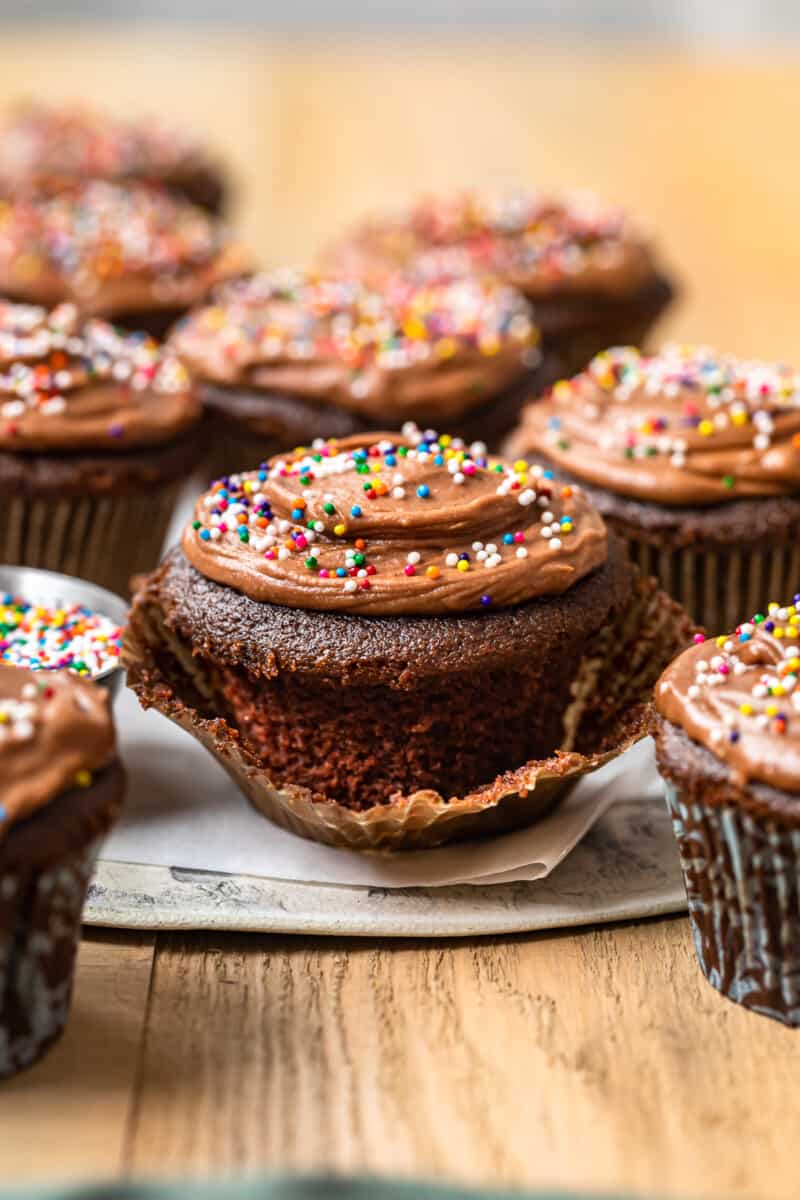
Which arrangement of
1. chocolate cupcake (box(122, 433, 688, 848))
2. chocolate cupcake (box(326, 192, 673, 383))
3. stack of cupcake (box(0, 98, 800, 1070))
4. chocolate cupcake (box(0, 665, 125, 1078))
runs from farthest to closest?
chocolate cupcake (box(326, 192, 673, 383)) → chocolate cupcake (box(122, 433, 688, 848)) → stack of cupcake (box(0, 98, 800, 1070)) → chocolate cupcake (box(0, 665, 125, 1078))

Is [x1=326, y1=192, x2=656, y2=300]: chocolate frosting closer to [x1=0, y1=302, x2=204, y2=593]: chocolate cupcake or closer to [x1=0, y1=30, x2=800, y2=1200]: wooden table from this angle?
[x1=0, y1=302, x2=204, y2=593]: chocolate cupcake

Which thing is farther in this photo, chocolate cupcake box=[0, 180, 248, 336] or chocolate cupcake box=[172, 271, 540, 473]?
chocolate cupcake box=[0, 180, 248, 336]

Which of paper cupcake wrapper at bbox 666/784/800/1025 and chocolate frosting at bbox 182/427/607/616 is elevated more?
chocolate frosting at bbox 182/427/607/616

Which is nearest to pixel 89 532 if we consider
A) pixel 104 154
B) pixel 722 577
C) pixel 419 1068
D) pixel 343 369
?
pixel 343 369

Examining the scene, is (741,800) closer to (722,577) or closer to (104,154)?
(722,577)

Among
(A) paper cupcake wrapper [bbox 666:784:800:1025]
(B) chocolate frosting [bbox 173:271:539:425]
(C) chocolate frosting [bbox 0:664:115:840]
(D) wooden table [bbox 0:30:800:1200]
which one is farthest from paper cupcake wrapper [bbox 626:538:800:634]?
(C) chocolate frosting [bbox 0:664:115:840]

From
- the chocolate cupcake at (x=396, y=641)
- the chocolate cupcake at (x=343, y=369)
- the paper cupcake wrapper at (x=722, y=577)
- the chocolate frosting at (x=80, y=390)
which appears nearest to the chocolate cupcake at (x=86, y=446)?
the chocolate frosting at (x=80, y=390)
